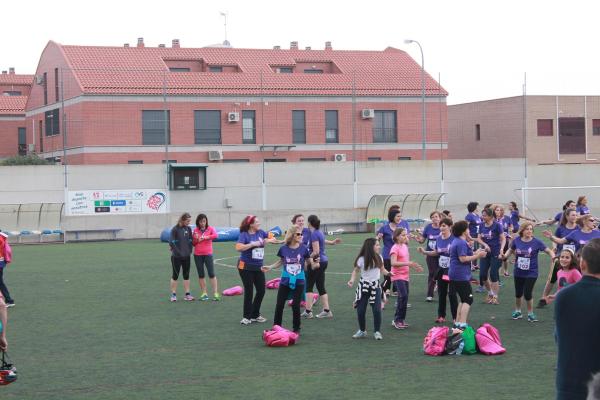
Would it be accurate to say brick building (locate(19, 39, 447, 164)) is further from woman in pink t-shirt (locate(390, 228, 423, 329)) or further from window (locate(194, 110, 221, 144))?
woman in pink t-shirt (locate(390, 228, 423, 329))

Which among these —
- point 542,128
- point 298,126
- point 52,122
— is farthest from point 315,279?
point 542,128

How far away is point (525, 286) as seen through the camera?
15.0 m

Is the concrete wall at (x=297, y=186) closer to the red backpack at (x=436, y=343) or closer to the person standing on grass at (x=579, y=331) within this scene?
the red backpack at (x=436, y=343)

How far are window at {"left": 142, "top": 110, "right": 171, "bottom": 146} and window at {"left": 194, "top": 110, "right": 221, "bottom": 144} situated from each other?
73.8 inches

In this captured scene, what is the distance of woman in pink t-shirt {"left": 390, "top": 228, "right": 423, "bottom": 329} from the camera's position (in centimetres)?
1462

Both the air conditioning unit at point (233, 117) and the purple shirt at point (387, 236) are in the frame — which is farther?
the air conditioning unit at point (233, 117)

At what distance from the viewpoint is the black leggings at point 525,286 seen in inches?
590

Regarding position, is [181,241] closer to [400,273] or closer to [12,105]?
[400,273]

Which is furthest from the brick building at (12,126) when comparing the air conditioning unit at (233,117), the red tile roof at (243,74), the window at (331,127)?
the window at (331,127)

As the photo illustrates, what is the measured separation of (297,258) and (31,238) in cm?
2931

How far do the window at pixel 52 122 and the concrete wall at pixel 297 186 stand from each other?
13048mm

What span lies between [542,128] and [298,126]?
1642 cm

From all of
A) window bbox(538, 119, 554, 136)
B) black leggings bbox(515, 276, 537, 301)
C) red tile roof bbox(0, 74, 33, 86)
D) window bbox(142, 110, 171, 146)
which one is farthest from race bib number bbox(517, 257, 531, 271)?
red tile roof bbox(0, 74, 33, 86)

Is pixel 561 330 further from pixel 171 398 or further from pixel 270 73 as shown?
pixel 270 73
